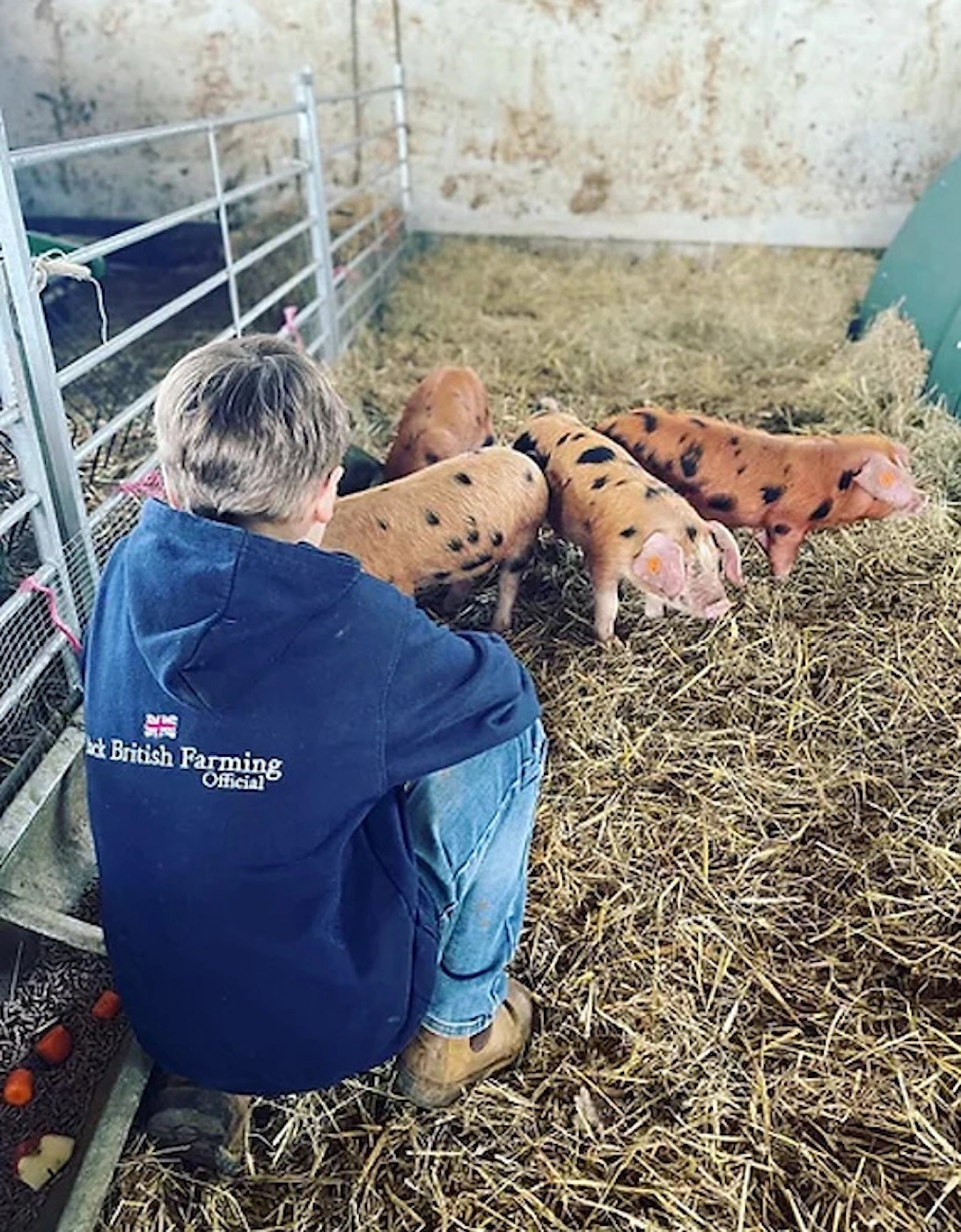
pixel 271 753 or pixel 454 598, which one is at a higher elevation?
pixel 271 753

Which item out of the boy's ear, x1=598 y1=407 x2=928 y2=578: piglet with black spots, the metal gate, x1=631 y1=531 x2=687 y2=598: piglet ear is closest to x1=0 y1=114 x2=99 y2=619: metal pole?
the metal gate

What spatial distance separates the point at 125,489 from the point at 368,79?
15.5 feet

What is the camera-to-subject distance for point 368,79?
6.50 m

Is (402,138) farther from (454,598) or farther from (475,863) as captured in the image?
(475,863)

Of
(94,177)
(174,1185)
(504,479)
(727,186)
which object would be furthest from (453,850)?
(94,177)

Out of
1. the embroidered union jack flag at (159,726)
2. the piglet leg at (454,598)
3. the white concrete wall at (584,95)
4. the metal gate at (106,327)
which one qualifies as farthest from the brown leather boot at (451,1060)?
the white concrete wall at (584,95)

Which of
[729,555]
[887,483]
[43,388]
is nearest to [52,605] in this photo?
[43,388]

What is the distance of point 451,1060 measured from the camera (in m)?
1.94

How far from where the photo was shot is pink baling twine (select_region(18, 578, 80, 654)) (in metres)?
2.37

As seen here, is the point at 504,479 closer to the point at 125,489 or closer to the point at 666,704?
the point at 666,704

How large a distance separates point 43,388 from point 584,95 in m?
4.96

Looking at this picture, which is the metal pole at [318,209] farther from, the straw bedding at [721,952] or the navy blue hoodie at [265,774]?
the navy blue hoodie at [265,774]

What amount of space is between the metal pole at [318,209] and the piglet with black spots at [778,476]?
6.80ft

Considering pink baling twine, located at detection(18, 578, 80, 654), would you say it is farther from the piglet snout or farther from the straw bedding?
the piglet snout
